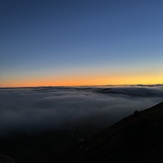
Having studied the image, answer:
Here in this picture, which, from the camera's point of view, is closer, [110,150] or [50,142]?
[110,150]

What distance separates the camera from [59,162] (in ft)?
105

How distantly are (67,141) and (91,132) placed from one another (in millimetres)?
13139

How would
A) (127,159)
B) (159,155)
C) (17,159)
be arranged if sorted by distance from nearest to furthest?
(159,155) < (127,159) < (17,159)

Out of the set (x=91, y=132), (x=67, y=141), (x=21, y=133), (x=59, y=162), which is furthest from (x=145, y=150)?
(x=21, y=133)

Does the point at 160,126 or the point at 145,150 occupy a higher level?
the point at 160,126

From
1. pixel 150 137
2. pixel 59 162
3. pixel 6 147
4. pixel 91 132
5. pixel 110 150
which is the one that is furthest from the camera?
pixel 91 132

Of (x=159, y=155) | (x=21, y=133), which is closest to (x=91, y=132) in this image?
(x=21, y=133)

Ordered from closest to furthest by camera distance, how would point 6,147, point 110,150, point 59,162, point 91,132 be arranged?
point 110,150
point 59,162
point 6,147
point 91,132

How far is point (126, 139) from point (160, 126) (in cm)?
317

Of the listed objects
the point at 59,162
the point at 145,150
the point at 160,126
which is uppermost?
the point at 160,126

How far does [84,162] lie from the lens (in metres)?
24.5

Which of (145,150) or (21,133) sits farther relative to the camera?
(21,133)

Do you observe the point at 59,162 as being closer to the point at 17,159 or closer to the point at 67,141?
the point at 17,159

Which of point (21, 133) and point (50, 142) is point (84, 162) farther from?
point (21, 133)
